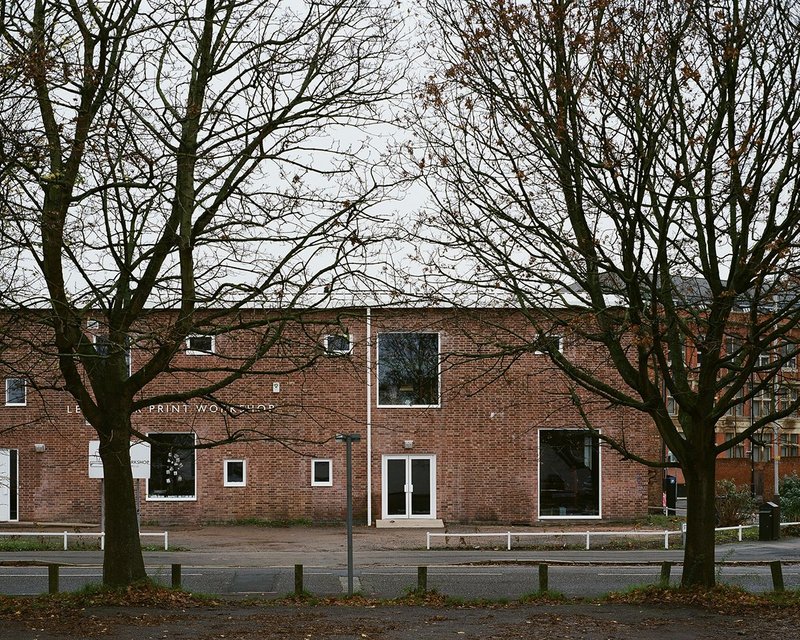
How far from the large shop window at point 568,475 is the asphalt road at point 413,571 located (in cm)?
523

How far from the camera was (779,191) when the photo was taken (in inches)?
583

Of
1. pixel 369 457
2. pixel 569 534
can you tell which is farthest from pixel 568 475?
pixel 369 457

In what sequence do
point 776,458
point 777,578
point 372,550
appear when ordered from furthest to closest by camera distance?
point 776,458
point 372,550
point 777,578

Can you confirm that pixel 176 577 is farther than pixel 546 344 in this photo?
Yes

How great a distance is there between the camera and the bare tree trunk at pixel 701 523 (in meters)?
16.3

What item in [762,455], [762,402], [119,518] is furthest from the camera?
[762,455]

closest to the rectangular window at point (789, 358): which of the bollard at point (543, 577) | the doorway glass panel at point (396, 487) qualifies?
the bollard at point (543, 577)

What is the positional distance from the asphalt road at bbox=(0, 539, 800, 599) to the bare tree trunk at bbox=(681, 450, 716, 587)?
6.86 feet

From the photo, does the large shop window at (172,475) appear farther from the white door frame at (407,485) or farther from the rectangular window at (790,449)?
the rectangular window at (790,449)

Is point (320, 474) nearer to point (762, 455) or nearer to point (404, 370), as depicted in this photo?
point (404, 370)

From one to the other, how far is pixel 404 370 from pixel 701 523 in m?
16.8

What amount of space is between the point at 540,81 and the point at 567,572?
11.0 meters

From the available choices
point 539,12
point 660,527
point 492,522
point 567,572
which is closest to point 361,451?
point 492,522

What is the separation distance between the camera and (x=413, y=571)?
22.9 m
